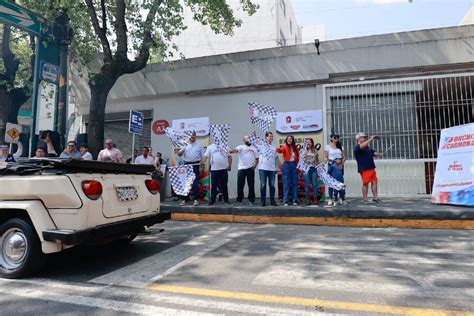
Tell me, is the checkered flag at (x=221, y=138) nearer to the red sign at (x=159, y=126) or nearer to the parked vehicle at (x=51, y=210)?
the red sign at (x=159, y=126)

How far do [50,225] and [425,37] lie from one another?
395 inches

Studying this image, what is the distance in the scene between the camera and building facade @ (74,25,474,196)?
9.02 meters

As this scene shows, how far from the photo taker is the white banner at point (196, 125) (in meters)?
9.66

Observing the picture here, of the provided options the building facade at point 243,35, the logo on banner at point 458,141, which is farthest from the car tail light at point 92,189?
the building facade at point 243,35

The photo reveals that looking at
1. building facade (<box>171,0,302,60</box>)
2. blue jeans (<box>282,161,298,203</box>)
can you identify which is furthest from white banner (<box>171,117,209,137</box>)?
building facade (<box>171,0,302,60</box>)

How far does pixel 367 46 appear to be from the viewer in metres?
9.65

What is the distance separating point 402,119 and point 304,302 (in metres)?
7.90

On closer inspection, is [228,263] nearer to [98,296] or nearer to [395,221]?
[98,296]

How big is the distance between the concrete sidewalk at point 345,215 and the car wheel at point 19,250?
417 cm

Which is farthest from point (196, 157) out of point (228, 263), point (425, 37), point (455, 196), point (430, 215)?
point (425, 37)

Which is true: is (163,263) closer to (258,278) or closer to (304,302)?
(258,278)

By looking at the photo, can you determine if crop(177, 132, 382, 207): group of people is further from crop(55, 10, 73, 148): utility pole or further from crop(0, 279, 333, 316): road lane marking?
crop(0, 279, 333, 316): road lane marking

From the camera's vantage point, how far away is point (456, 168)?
7.14 m

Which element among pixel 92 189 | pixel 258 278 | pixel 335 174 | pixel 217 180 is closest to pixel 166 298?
pixel 258 278
